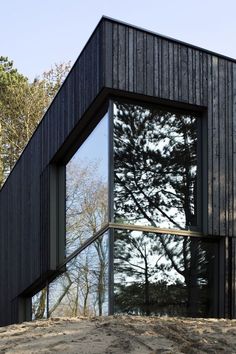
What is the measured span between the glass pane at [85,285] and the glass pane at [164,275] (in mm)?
242

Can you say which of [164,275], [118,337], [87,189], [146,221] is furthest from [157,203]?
[118,337]

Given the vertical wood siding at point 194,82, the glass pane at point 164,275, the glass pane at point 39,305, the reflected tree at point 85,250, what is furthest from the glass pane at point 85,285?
the vertical wood siding at point 194,82

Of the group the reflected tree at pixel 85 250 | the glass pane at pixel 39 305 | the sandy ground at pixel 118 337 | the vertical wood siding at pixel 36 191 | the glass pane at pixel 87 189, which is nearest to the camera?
the sandy ground at pixel 118 337

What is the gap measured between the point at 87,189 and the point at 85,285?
1.39m

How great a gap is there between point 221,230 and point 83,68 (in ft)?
9.82

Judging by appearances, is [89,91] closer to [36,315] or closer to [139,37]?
[139,37]

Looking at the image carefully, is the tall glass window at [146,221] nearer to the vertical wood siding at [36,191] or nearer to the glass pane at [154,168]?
the glass pane at [154,168]

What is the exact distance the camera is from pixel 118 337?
5.57m

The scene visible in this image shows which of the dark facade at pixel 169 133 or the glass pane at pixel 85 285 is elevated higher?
the dark facade at pixel 169 133

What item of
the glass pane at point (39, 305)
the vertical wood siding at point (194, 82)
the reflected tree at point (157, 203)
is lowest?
the glass pane at point (39, 305)

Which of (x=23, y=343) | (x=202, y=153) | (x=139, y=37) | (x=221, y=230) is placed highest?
(x=139, y=37)

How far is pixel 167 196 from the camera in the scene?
959 centimetres

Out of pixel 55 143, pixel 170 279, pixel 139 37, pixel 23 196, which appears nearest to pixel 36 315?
pixel 23 196

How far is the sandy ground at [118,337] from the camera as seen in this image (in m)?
5.34
